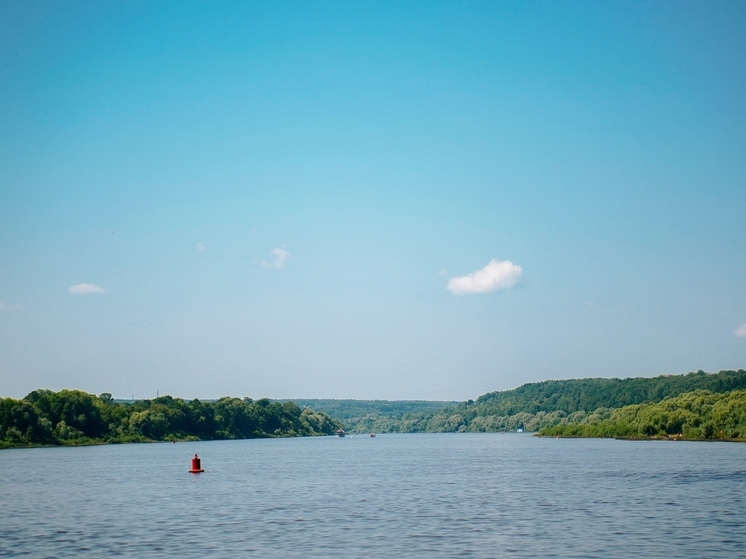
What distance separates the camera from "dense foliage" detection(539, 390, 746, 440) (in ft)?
427

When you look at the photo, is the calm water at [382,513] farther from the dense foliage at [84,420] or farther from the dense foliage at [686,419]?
the dense foliage at [84,420]

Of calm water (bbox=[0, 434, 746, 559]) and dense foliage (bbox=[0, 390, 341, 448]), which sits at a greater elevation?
dense foliage (bbox=[0, 390, 341, 448])

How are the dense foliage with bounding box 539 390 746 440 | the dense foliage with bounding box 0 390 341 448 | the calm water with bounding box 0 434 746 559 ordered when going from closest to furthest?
the calm water with bounding box 0 434 746 559 < the dense foliage with bounding box 539 390 746 440 < the dense foliage with bounding box 0 390 341 448

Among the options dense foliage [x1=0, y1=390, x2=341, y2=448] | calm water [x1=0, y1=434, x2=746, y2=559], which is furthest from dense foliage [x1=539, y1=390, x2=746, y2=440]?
dense foliage [x1=0, y1=390, x2=341, y2=448]

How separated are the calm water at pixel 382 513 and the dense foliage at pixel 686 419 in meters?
60.3

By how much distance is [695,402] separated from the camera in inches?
5782

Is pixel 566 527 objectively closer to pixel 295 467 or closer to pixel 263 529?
pixel 263 529

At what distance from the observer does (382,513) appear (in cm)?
4219

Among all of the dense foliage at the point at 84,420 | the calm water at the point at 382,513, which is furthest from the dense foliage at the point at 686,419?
the dense foliage at the point at 84,420

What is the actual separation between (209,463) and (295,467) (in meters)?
13.7

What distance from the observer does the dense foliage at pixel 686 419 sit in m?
130

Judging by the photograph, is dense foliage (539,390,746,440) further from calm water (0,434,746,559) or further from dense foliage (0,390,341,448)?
dense foliage (0,390,341,448)

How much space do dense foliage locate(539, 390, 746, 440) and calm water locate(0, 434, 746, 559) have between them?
60.3 meters

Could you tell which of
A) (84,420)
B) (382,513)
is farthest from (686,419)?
(382,513)
